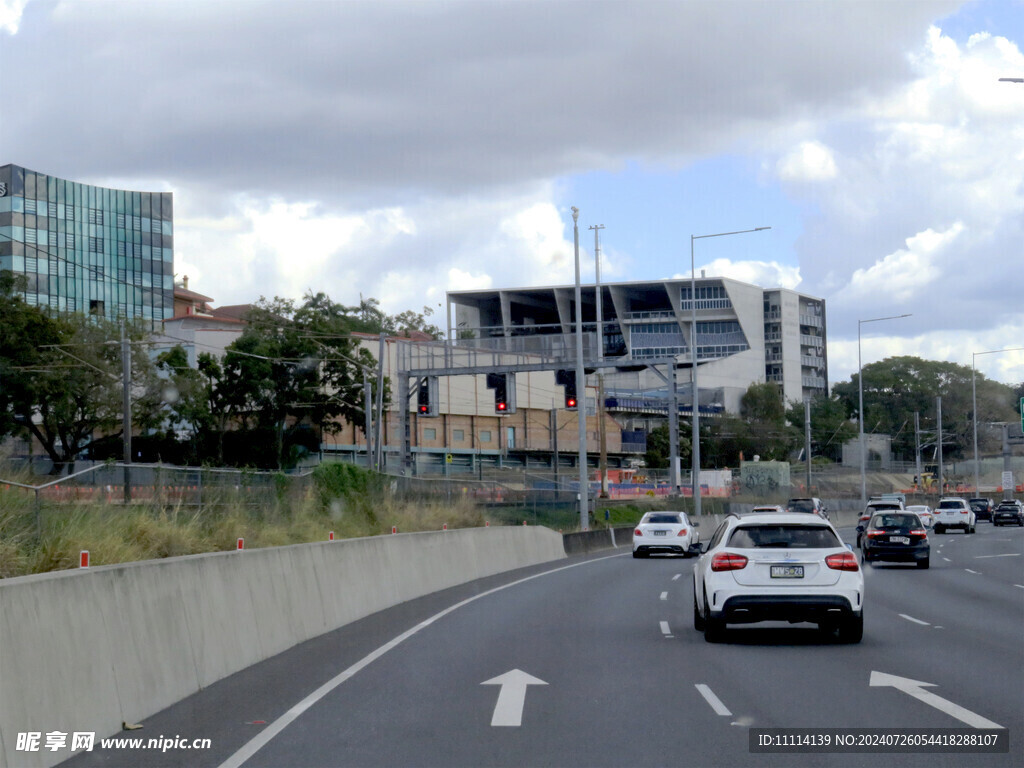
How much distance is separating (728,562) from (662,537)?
23631 millimetres

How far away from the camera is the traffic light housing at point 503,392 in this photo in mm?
46388

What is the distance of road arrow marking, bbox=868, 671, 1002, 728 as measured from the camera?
Result: 10.2 m

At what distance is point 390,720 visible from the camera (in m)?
10.3

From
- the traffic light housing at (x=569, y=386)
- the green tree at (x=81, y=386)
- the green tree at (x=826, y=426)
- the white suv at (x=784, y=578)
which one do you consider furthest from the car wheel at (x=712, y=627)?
the green tree at (x=826, y=426)

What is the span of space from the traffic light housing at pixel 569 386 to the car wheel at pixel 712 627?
2571cm

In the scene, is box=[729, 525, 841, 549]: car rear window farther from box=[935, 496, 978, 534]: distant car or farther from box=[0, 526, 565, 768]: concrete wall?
box=[935, 496, 978, 534]: distant car

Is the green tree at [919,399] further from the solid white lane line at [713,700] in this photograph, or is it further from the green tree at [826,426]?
the solid white lane line at [713,700]

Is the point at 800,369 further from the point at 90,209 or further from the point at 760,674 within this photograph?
the point at 760,674

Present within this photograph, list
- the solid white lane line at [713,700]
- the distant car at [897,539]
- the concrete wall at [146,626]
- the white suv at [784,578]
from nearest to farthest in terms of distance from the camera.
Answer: the concrete wall at [146,626], the solid white lane line at [713,700], the white suv at [784,578], the distant car at [897,539]

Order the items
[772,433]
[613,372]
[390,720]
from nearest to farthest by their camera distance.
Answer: [390,720] < [772,433] < [613,372]

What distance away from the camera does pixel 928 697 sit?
37.3 ft

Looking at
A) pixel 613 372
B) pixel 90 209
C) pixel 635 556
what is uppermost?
pixel 90 209

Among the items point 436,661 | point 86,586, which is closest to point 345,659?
point 436,661

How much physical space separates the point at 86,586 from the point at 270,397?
6961 cm
